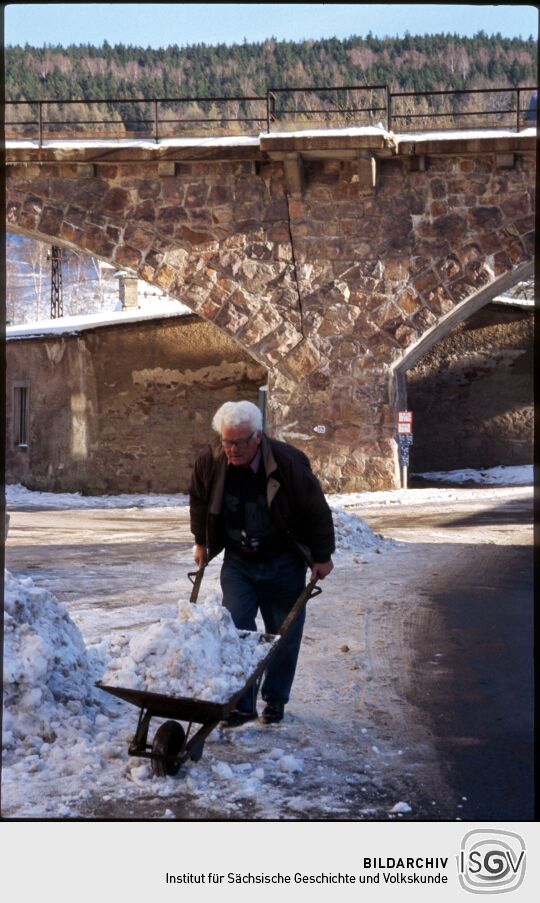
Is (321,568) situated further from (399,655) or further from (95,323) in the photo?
(95,323)

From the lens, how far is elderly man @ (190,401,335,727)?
5.44 meters

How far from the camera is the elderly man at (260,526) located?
17.9 ft

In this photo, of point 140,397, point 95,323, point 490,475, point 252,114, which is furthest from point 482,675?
point 252,114

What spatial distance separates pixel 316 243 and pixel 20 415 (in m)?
9.72

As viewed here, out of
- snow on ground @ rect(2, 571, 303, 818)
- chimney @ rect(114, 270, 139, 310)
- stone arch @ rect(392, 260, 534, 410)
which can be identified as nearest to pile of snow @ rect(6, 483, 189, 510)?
stone arch @ rect(392, 260, 534, 410)

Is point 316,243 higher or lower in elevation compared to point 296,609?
higher

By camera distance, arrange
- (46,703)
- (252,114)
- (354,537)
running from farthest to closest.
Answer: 1. (252,114)
2. (354,537)
3. (46,703)

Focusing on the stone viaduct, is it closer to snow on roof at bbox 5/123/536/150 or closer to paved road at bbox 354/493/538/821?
snow on roof at bbox 5/123/536/150

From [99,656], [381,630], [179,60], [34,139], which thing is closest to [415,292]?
[34,139]

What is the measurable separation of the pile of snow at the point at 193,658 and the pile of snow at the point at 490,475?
1810cm

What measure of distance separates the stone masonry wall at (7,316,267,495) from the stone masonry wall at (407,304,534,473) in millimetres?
4149

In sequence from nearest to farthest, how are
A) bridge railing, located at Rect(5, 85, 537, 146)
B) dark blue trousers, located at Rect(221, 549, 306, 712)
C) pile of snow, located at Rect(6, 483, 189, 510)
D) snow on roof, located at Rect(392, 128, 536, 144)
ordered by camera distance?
dark blue trousers, located at Rect(221, 549, 306, 712)
bridge railing, located at Rect(5, 85, 537, 146)
snow on roof, located at Rect(392, 128, 536, 144)
pile of snow, located at Rect(6, 483, 189, 510)

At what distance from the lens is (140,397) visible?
23.2m

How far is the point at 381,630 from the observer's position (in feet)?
26.7
